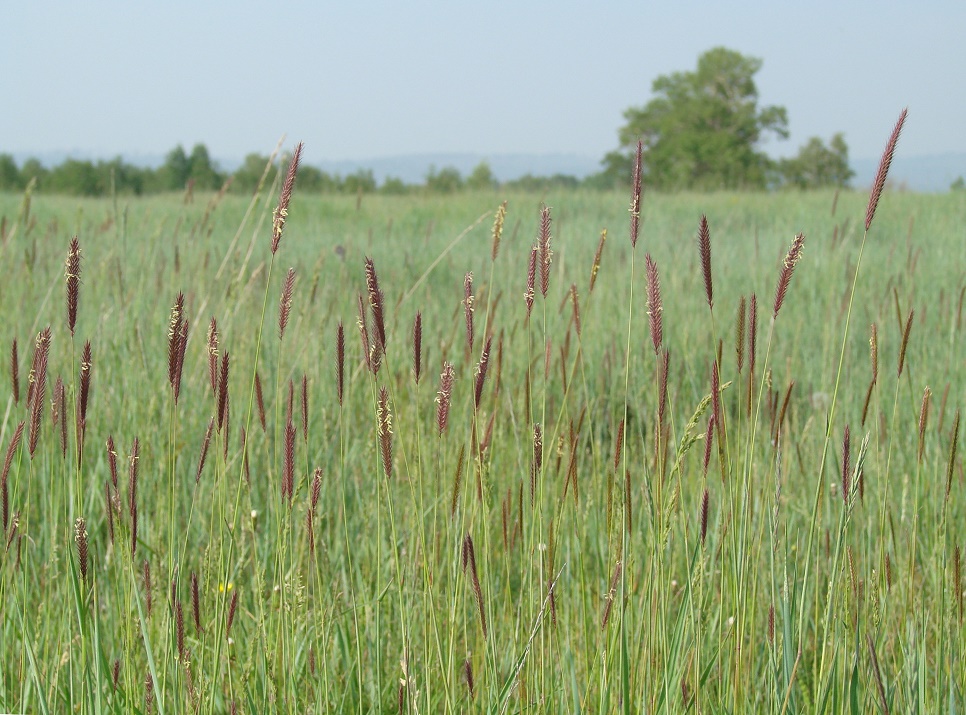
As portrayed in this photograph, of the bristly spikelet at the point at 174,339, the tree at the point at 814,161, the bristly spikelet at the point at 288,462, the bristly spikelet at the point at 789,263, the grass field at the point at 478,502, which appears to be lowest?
the grass field at the point at 478,502

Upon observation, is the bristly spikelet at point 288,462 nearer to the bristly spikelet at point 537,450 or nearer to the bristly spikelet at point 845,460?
the bristly spikelet at point 537,450

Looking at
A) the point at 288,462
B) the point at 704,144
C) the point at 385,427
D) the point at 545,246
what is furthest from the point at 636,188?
the point at 704,144

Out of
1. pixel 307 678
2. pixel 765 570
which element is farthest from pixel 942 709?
pixel 307 678

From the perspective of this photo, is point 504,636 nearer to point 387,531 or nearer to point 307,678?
point 307,678

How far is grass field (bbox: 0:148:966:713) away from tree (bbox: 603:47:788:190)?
3360 cm

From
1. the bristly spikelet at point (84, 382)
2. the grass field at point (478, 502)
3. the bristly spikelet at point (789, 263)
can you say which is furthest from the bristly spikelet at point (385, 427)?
the bristly spikelet at point (789, 263)

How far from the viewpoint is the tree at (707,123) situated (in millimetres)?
36562

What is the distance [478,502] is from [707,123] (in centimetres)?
4233

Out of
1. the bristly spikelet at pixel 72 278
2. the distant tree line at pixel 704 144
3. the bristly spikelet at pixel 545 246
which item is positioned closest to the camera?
the bristly spikelet at pixel 72 278

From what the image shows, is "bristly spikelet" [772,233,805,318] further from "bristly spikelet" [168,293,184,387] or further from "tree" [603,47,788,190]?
"tree" [603,47,788,190]

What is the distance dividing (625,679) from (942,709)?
478 millimetres

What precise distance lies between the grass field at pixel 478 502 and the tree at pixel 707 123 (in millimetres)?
33595

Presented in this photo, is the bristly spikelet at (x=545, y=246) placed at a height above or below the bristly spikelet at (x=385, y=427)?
above

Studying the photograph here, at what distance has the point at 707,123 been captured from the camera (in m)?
40.5
